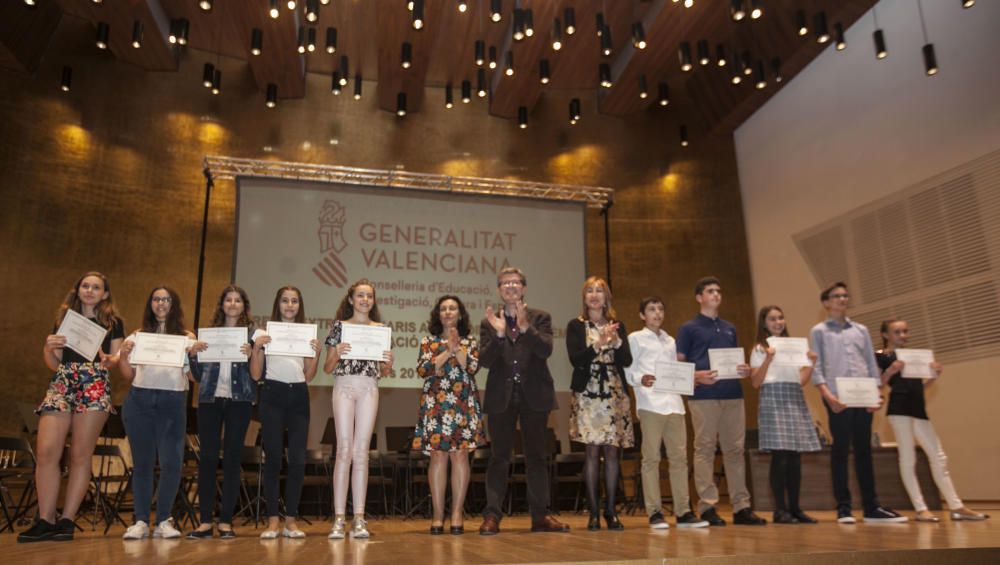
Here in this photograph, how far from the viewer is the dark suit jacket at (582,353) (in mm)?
4164

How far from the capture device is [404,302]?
8.23 meters

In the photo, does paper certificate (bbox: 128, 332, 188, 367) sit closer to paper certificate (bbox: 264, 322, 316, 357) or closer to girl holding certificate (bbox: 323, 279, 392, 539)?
paper certificate (bbox: 264, 322, 316, 357)

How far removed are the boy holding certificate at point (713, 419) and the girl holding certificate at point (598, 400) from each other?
0.59 metres

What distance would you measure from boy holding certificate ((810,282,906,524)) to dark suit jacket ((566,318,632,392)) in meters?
1.55

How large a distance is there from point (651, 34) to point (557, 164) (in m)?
2.37

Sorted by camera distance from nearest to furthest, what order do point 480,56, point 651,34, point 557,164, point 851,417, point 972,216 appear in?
point 851,417
point 972,216
point 480,56
point 651,34
point 557,164

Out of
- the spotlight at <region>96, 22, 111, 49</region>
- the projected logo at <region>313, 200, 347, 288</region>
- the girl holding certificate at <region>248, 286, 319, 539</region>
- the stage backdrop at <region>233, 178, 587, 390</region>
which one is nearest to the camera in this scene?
the girl holding certificate at <region>248, 286, 319, 539</region>

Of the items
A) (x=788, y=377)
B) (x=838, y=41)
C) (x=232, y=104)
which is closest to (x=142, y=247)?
(x=232, y=104)

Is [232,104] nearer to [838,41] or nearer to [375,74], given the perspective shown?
[375,74]

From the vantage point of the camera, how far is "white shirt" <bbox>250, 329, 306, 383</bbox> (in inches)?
158

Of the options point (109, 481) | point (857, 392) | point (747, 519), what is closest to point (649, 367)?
point (747, 519)

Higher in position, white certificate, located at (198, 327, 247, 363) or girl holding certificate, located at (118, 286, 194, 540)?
white certificate, located at (198, 327, 247, 363)

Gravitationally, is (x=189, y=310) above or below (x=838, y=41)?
below

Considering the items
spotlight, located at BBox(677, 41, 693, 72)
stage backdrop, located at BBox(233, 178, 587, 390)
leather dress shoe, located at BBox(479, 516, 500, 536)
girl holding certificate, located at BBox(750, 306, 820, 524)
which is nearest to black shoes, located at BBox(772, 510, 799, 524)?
girl holding certificate, located at BBox(750, 306, 820, 524)
